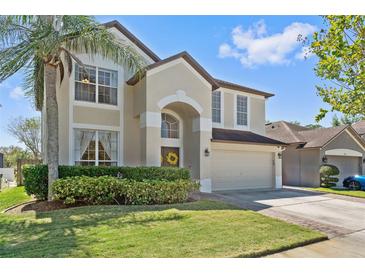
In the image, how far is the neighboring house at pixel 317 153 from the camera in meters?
21.5

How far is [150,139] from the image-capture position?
43.5ft

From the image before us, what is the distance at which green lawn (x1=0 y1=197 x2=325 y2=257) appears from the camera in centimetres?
573

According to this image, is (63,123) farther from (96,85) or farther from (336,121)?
(336,121)

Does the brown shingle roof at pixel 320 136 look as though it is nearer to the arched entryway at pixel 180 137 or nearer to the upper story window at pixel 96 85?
the arched entryway at pixel 180 137

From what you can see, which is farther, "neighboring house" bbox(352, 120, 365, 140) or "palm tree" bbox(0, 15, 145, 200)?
"neighboring house" bbox(352, 120, 365, 140)

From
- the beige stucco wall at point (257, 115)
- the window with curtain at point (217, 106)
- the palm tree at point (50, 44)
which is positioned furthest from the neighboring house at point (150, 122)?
the palm tree at point (50, 44)

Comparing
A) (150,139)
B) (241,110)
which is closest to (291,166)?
(241,110)

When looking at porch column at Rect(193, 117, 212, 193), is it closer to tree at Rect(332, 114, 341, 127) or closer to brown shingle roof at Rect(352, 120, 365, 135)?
brown shingle roof at Rect(352, 120, 365, 135)

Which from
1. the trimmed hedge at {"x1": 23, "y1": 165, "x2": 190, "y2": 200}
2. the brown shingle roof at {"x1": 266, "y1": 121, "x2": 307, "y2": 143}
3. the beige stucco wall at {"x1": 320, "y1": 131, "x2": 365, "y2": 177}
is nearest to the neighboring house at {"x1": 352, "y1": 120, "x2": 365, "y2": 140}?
the beige stucco wall at {"x1": 320, "y1": 131, "x2": 365, "y2": 177}

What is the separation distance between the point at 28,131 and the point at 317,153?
3477 cm

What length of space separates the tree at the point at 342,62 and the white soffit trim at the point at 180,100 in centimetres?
635

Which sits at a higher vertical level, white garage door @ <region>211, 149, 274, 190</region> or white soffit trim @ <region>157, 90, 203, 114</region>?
white soffit trim @ <region>157, 90, 203, 114</region>

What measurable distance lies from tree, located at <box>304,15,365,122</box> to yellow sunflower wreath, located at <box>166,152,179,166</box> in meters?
8.37

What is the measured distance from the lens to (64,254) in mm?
5387
